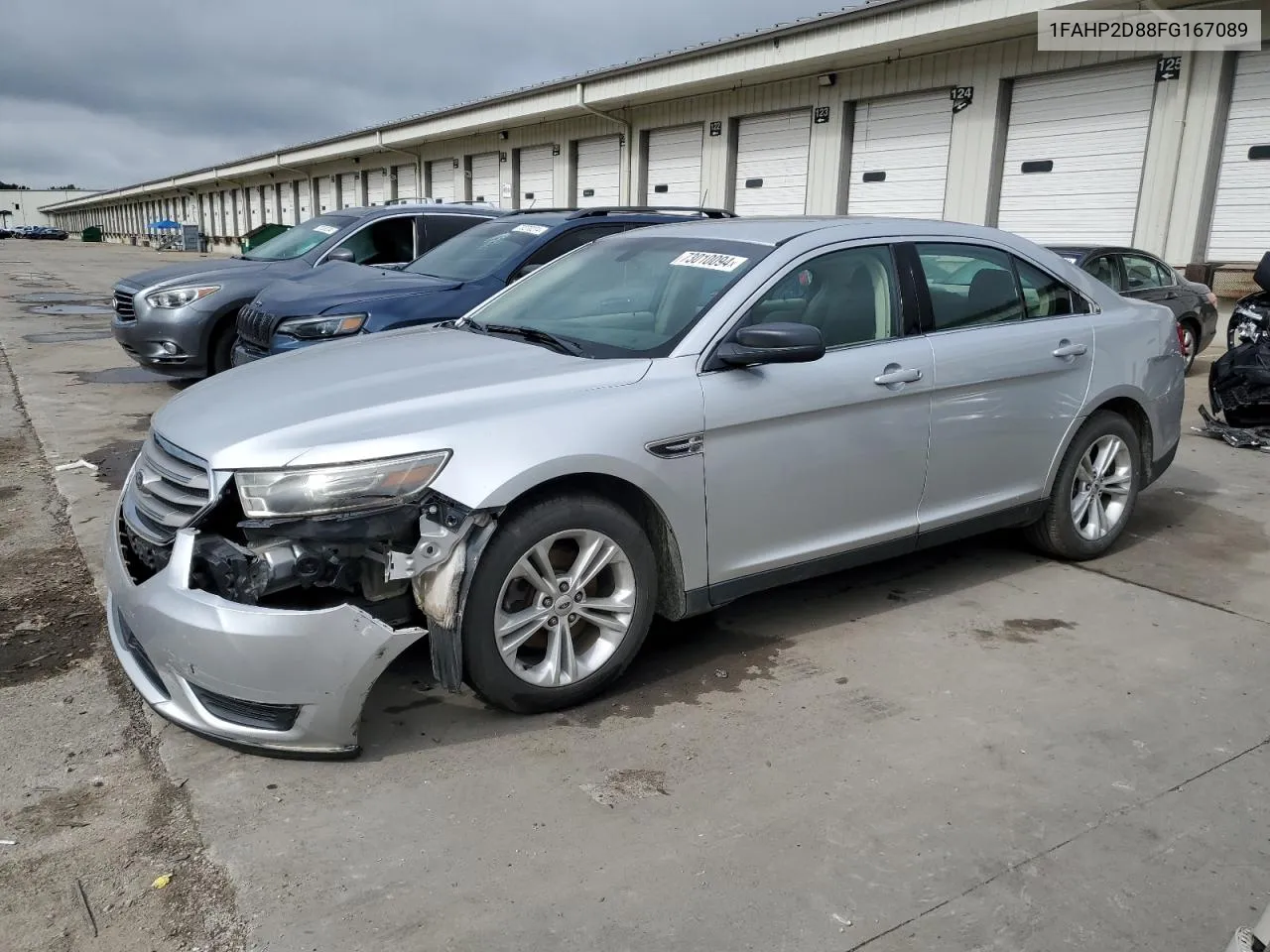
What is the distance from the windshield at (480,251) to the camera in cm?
740

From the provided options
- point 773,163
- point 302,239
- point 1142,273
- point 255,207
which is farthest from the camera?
point 255,207

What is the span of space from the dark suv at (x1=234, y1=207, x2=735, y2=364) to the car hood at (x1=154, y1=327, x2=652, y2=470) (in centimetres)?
279

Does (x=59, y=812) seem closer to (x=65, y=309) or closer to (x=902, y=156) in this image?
(x=902, y=156)

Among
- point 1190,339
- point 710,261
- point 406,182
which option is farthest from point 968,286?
point 406,182

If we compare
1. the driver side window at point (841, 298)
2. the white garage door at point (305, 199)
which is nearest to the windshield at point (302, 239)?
the driver side window at point (841, 298)

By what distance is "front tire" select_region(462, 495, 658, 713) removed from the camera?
3.18 meters

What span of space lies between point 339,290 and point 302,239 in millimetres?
3495

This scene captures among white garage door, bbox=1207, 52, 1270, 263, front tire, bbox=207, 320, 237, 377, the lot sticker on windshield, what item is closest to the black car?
white garage door, bbox=1207, 52, 1270, 263

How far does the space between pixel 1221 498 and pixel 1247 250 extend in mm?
7172

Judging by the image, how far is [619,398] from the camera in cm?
342

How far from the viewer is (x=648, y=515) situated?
359cm

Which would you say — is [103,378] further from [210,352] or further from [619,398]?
[619,398]

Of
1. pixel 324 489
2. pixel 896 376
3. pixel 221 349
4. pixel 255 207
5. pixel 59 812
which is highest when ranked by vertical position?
pixel 255 207

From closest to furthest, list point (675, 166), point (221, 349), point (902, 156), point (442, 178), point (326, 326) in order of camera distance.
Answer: point (326, 326) < point (221, 349) < point (902, 156) < point (675, 166) < point (442, 178)
